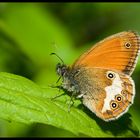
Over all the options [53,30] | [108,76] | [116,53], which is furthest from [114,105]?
[53,30]

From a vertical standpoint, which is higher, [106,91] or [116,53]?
[116,53]

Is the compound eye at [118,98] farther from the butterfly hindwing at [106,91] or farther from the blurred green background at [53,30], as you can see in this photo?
the blurred green background at [53,30]

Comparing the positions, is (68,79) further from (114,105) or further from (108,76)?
(114,105)

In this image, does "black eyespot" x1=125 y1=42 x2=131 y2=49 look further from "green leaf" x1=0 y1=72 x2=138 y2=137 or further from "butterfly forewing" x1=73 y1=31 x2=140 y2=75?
"green leaf" x1=0 y1=72 x2=138 y2=137

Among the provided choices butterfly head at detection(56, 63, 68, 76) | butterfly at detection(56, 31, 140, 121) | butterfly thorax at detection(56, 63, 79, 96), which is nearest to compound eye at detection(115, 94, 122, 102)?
butterfly at detection(56, 31, 140, 121)

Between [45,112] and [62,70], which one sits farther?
[62,70]

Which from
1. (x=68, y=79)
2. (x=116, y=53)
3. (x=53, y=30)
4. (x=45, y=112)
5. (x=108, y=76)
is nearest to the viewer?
(x=45, y=112)
